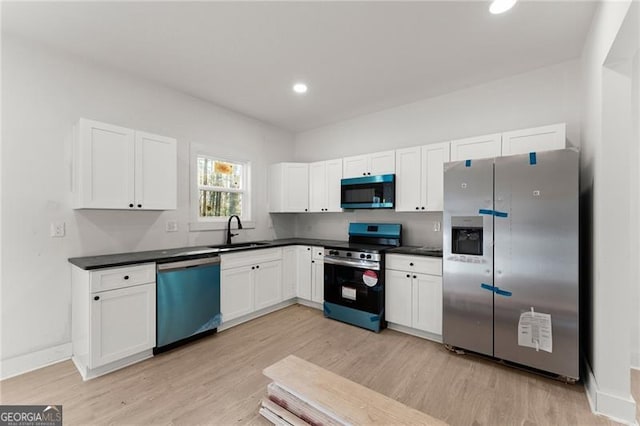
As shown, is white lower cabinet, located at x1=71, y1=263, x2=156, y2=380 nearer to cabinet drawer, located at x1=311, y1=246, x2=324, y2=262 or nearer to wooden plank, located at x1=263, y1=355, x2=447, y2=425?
wooden plank, located at x1=263, y1=355, x2=447, y2=425

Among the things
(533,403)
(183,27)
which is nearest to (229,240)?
(183,27)

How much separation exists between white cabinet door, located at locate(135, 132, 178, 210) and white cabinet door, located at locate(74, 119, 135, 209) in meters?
0.06

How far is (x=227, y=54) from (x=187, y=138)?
1322 mm

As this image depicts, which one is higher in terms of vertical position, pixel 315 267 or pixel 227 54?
pixel 227 54

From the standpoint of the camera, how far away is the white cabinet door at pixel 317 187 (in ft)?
14.1

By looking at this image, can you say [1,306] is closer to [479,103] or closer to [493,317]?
[493,317]

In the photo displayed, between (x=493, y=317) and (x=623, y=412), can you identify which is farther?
(x=493, y=317)

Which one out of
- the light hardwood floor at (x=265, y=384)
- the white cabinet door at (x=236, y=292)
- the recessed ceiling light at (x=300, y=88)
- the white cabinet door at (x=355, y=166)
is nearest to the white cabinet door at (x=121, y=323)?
the light hardwood floor at (x=265, y=384)

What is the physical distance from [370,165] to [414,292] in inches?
68.4

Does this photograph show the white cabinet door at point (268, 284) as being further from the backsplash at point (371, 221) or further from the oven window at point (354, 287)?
the backsplash at point (371, 221)

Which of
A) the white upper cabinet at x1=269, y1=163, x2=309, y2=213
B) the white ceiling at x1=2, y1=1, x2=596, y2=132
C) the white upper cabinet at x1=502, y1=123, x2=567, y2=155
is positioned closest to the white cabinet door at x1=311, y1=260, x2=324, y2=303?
the white upper cabinet at x1=269, y1=163, x2=309, y2=213

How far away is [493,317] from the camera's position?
2477 mm

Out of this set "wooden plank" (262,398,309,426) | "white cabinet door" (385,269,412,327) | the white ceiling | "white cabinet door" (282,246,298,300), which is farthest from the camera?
"white cabinet door" (282,246,298,300)

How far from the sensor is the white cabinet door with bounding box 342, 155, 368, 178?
3861 mm
